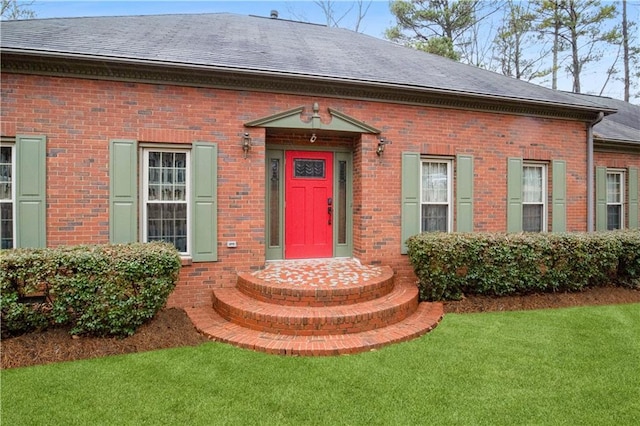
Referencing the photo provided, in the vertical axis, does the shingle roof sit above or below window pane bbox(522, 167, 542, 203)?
above

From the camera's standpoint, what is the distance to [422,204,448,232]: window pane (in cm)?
673

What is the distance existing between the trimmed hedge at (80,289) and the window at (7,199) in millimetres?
1240

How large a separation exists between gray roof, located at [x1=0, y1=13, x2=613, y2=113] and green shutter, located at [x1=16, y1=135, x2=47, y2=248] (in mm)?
1250

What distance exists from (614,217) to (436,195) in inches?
213

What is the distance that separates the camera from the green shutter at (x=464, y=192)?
21.9ft

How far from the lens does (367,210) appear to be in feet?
20.4

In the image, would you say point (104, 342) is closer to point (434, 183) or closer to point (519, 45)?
point (434, 183)

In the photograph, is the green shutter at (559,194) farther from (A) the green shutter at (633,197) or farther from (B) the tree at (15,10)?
(B) the tree at (15,10)

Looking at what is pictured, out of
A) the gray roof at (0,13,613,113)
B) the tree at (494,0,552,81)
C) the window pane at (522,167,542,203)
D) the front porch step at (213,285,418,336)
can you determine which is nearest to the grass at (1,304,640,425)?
the front porch step at (213,285,418,336)

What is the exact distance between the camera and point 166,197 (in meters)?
5.50

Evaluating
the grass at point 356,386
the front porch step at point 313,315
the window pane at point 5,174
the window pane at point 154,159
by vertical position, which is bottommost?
the grass at point 356,386

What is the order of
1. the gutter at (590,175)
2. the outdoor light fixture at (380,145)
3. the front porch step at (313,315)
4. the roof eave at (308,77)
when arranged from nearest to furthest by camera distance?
the front porch step at (313,315) < the roof eave at (308,77) < the outdoor light fixture at (380,145) < the gutter at (590,175)

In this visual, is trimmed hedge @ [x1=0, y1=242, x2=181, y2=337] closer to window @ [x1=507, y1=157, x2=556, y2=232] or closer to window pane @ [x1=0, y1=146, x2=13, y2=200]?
window pane @ [x1=0, y1=146, x2=13, y2=200]

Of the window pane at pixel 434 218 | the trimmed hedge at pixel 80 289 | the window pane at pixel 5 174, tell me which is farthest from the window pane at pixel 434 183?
the window pane at pixel 5 174
